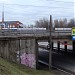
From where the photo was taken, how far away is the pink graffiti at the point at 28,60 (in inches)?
1999

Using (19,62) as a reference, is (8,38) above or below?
above

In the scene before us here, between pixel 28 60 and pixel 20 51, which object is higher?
pixel 20 51

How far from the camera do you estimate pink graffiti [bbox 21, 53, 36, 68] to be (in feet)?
167

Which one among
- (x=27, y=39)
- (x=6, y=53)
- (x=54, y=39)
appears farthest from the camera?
(x=54, y=39)

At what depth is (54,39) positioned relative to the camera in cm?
6059

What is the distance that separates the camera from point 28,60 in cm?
5103

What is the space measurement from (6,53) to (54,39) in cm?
1432

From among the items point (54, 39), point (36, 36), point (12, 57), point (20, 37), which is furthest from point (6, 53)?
point (54, 39)

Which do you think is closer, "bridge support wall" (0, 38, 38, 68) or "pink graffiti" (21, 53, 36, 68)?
"bridge support wall" (0, 38, 38, 68)

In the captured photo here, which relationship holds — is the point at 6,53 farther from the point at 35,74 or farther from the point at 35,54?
the point at 35,74

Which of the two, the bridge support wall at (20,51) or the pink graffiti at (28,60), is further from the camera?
the pink graffiti at (28,60)

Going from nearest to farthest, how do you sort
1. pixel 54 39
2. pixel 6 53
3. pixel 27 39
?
pixel 6 53, pixel 27 39, pixel 54 39

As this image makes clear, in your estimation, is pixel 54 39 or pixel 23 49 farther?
A: pixel 54 39

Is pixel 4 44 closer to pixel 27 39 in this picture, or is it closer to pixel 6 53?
pixel 6 53
